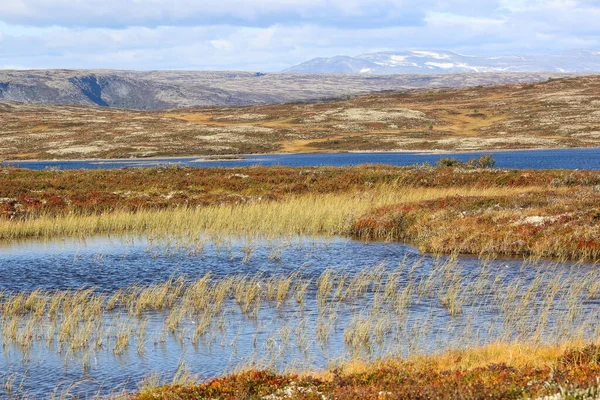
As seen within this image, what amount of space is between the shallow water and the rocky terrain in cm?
7909

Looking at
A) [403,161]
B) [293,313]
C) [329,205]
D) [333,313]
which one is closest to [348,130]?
[403,161]

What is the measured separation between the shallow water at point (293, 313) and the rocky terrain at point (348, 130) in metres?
79.1

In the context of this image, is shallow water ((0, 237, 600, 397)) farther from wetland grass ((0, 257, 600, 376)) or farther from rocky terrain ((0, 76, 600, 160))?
rocky terrain ((0, 76, 600, 160))

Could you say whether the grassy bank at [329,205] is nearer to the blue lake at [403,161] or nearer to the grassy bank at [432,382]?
the grassy bank at [432,382]

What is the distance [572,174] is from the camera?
4228 centimetres

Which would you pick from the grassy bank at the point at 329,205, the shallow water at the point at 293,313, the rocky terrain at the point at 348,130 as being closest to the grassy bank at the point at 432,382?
the shallow water at the point at 293,313

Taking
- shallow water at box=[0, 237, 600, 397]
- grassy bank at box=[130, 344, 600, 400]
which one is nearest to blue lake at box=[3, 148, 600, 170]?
shallow water at box=[0, 237, 600, 397]

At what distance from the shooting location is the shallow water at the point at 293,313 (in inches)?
583

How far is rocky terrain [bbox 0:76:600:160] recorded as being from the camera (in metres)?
109

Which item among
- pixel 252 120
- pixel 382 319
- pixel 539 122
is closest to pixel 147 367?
pixel 382 319

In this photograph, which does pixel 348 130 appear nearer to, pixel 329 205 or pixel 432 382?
pixel 329 205

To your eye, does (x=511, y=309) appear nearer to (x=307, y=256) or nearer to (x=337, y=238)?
(x=307, y=256)

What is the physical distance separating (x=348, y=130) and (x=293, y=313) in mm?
119336

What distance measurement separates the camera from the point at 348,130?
137 m
